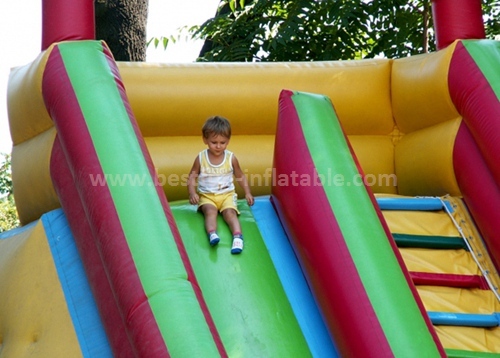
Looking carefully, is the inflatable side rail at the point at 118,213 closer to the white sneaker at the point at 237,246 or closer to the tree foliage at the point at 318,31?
the white sneaker at the point at 237,246

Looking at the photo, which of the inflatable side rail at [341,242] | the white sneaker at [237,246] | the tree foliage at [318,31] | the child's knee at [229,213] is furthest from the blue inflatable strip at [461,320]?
the tree foliage at [318,31]

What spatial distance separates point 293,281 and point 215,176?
618 millimetres

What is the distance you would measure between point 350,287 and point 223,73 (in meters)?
1.72

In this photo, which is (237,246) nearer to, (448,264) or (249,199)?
(249,199)

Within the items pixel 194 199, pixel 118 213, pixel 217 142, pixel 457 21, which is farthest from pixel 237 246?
pixel 457 21

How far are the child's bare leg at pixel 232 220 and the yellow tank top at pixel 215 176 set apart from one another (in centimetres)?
11

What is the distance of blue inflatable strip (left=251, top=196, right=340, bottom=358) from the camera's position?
9.10ft

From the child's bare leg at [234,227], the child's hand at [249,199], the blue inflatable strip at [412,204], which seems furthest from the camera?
the blue inflatable strip at [412,204]

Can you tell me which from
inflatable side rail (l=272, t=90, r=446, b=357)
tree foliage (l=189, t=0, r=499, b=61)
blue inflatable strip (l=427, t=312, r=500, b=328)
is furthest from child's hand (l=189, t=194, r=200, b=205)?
tree foliage (l=189, t=0, r=499, b=61)

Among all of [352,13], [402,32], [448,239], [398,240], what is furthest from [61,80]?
[402,32]

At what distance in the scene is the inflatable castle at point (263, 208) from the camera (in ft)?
8.41

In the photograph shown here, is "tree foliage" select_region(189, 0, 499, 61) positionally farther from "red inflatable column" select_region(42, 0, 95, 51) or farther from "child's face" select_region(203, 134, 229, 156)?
"child's face" select_region(203, 134, 229, 156)

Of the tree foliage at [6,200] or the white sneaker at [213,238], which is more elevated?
the white sneaker at [213,238]

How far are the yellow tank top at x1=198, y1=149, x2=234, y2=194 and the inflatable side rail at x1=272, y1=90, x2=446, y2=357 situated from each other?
0.22 meters
